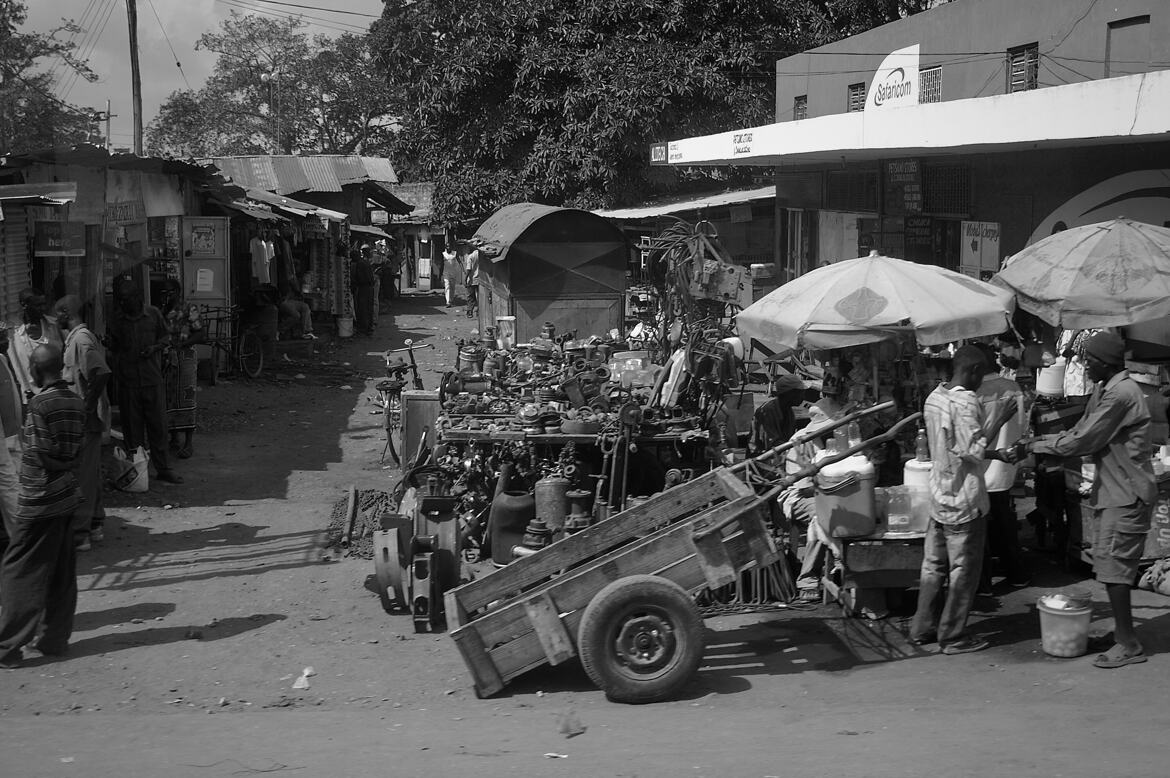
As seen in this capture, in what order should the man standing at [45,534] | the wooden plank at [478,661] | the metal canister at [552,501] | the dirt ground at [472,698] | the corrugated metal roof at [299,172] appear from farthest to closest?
the corrugated metal roof at [299,172] < the metal canister at [552,501] < the man standing at [45,534] < the wooden plank at [478,661] < the dirt ground at [472,698]

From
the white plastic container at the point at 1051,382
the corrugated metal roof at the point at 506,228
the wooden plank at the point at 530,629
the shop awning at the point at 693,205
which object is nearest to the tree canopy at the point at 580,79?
the shop awning at the point at 693,205

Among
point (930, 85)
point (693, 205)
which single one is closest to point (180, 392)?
point (693, 205)

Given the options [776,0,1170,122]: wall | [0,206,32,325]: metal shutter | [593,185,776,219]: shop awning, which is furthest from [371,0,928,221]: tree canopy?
[0,206,32,325]: metal shutter

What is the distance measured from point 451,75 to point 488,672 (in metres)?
24.7

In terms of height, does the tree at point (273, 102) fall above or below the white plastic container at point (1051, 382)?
above

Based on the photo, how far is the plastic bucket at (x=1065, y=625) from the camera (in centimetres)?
634

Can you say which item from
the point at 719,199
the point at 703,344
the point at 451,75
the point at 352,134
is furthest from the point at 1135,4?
the point at 352,134

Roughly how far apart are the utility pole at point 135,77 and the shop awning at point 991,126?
14.1 m

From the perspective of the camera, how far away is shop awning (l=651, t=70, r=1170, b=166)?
10961mm

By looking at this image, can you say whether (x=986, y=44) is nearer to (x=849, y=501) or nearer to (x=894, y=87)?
(x=894, y=87)

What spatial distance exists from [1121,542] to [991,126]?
7.95 metres

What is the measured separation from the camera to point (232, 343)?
18875mm

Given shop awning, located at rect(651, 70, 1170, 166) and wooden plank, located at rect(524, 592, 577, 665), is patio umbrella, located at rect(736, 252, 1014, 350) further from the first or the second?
shop awning, located at rect(651, 70, 1170, 166)

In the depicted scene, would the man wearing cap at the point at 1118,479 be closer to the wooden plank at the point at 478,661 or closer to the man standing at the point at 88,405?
the wooden plank at the point at 478,661
